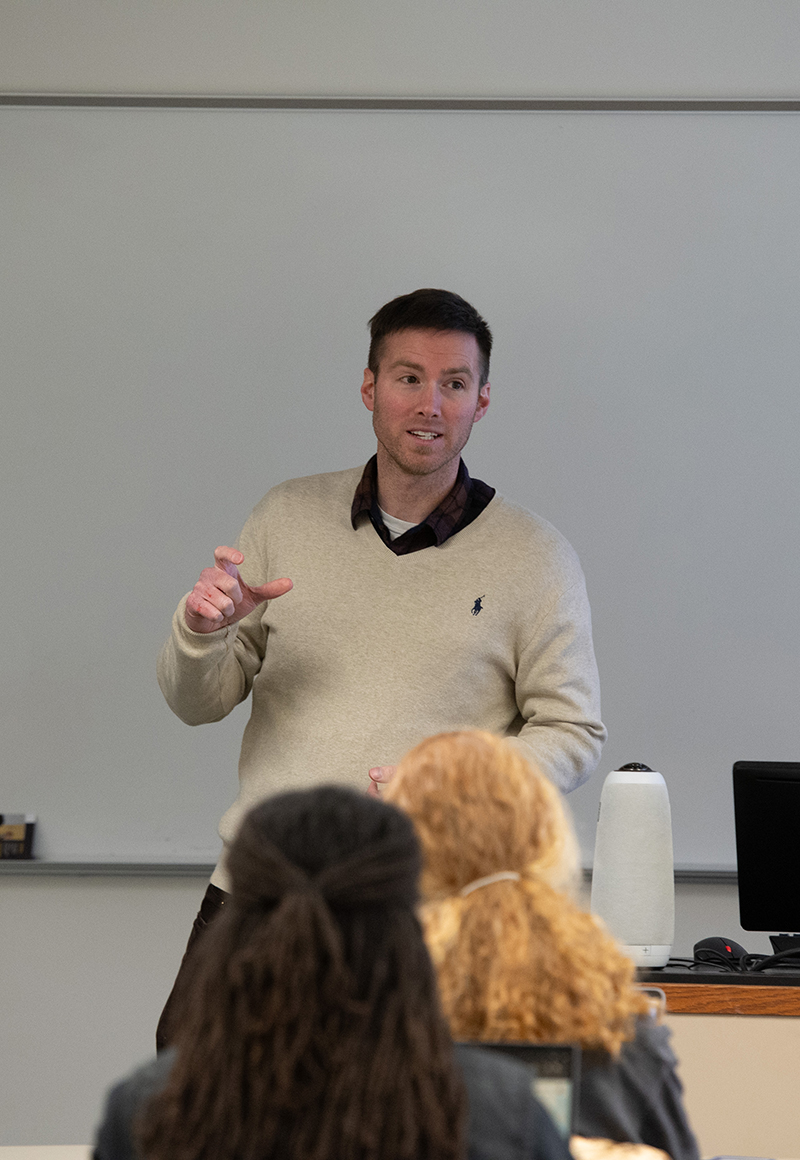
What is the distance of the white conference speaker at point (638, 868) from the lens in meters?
1.77

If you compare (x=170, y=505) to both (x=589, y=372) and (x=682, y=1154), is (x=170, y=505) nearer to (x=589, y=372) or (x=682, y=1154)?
(x=589, y=372)

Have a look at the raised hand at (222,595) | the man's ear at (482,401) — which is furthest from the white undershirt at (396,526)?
the raised hand at (222,595)

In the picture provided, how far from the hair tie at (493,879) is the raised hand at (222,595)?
0.88m

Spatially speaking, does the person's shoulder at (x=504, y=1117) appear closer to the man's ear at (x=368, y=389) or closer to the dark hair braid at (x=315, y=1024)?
the dark hair braid at (x=315, y=1024)

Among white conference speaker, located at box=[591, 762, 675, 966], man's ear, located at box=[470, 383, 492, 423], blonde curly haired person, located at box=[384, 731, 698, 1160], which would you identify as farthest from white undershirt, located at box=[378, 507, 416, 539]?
blonde curly haired person, located at box=[384, 731, 698, 1160]

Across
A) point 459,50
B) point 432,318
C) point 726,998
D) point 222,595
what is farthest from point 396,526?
point 459,50

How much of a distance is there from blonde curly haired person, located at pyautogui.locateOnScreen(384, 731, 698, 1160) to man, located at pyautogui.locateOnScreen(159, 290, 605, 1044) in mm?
942

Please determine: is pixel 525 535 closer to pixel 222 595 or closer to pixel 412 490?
pixel 412 490

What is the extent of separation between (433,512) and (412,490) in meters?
0.05

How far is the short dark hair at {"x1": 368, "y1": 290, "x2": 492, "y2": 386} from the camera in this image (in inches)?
81.9

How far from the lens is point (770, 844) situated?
1.88 meters

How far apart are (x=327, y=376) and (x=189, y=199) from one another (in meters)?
0.55

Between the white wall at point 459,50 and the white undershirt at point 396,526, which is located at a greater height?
the white wall at point 459,50

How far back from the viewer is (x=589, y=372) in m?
2.93
